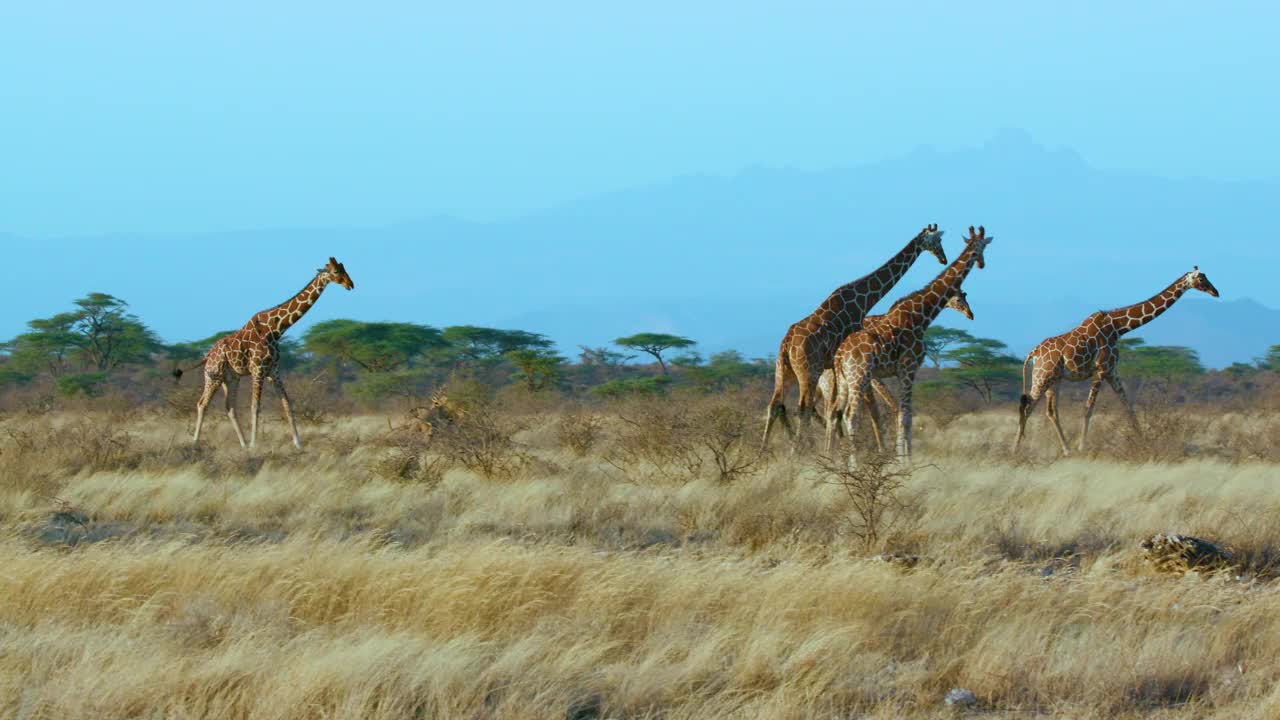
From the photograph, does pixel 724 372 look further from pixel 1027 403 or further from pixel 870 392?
pixel 870 392

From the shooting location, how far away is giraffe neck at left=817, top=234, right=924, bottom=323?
1157 cm

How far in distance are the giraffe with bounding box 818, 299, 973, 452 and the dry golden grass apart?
95.3 inches

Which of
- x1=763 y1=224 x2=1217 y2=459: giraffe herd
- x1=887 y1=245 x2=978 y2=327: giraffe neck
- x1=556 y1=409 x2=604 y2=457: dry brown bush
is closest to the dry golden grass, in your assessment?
x1=763 y1=224 x2=1217 y2=459: giraffe herd

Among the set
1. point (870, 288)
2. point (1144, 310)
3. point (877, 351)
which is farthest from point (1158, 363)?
point (877, 351)

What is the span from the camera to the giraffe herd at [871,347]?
10625 mm

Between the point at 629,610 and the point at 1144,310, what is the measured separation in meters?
11.1

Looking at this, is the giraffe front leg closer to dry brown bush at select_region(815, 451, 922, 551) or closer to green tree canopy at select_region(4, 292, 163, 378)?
dry brown bush at select_region(815, 451, 922, 551)

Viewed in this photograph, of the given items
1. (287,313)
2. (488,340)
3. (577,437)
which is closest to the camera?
(577,437)

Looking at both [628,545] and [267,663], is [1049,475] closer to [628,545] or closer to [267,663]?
[628,545]

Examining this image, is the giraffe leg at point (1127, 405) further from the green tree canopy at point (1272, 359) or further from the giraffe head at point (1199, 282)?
the green tree canopy at point (1272, 359)

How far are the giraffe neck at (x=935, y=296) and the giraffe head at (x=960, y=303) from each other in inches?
1.7

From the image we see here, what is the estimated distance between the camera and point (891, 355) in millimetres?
10656

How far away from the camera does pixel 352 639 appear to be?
4.59 metres

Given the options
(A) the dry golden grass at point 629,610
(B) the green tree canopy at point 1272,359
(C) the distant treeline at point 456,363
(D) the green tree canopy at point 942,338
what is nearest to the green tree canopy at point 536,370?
(C) the distant treeline at point 456,363
